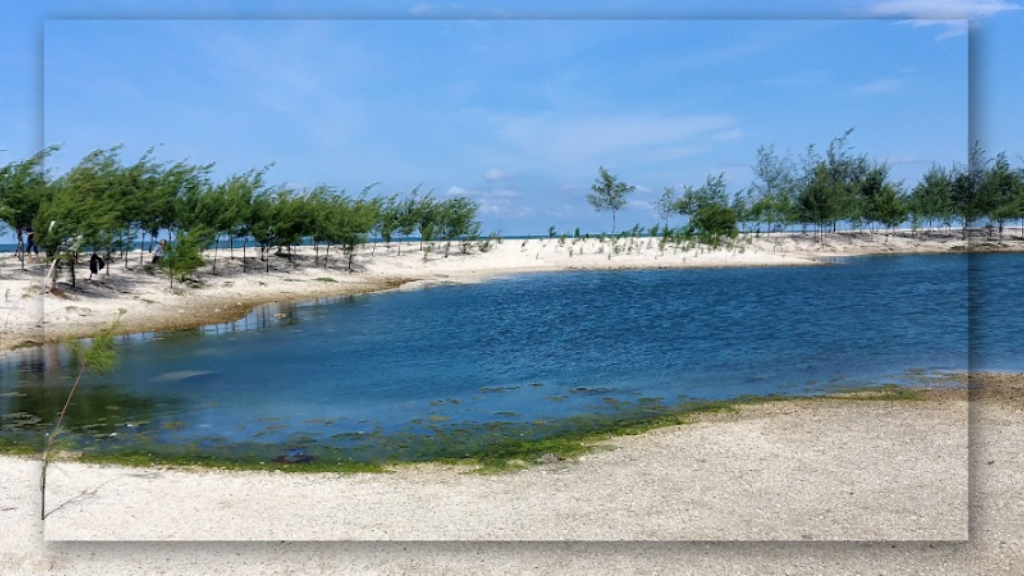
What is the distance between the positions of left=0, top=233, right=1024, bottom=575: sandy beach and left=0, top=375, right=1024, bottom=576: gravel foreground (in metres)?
0.03

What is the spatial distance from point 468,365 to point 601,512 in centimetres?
1372

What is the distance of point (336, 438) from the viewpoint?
565 inches

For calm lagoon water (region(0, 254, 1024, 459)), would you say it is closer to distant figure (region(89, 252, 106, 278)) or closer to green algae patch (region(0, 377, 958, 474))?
green algae patch (region(0, 377, 958, 474))

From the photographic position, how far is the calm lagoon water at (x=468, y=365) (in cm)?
1523

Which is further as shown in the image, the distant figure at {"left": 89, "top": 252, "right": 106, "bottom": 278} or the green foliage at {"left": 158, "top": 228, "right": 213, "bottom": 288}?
the green foliage at {"left": 158, "top": 228, "right": 213, "bottom": 288}

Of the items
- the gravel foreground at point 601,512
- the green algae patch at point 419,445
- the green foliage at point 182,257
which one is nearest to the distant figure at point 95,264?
the green foliage at point 182,257

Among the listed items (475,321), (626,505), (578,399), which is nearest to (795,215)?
(475,321)

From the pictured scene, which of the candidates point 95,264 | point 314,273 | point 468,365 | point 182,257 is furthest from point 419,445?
point 314,273

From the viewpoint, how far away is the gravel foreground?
25.8 ft

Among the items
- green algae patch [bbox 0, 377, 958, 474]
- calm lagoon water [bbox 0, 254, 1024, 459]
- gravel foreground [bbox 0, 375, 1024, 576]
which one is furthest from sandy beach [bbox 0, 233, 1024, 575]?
calm lagoon water [bbox 0, 254, 1024, 459]

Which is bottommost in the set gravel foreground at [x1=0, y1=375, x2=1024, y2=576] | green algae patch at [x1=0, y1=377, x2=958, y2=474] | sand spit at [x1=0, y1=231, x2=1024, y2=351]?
green algae patch at [x1=0, y1=377, x2=958, y2=474]

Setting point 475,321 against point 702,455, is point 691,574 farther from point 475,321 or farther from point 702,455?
point 475,321

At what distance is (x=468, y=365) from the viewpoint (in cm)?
2289

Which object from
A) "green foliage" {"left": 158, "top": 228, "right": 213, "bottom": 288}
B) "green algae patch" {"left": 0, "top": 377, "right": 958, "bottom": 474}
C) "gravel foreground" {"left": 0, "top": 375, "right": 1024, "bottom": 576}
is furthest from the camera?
"green foliage" {"left": 158, "top": 228, "right": 213, "bottom": 288}
